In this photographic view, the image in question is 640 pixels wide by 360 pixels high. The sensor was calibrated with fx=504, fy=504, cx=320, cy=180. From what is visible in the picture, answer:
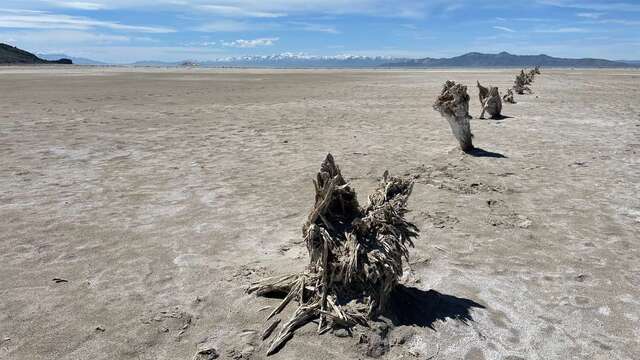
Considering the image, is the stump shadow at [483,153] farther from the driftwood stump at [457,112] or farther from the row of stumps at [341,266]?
the row of stumps at [341,266]

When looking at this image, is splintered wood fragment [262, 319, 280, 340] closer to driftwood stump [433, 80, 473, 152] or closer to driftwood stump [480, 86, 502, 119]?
driftwood stump [433, 80, 473, 152]

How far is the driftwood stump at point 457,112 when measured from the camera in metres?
10.5

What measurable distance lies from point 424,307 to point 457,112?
23.3 ft

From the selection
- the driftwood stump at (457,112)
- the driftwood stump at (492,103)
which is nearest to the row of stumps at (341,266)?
the driftwood stump at (457,112)

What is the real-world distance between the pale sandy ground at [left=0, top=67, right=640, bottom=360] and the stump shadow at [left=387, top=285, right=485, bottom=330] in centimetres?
4

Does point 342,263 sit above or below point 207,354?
above

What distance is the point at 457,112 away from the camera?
34.8ft

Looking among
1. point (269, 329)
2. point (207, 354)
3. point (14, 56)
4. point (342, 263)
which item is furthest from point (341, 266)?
point (14, 56)

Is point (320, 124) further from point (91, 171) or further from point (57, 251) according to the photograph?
point (57, 251)

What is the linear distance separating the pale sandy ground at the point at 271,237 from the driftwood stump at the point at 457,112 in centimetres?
57

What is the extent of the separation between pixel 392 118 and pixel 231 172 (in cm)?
857

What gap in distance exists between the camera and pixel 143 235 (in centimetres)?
599

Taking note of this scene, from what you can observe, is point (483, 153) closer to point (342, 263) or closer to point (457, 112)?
point (457, 112)

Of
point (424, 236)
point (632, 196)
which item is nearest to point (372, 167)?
point (424, 236)
